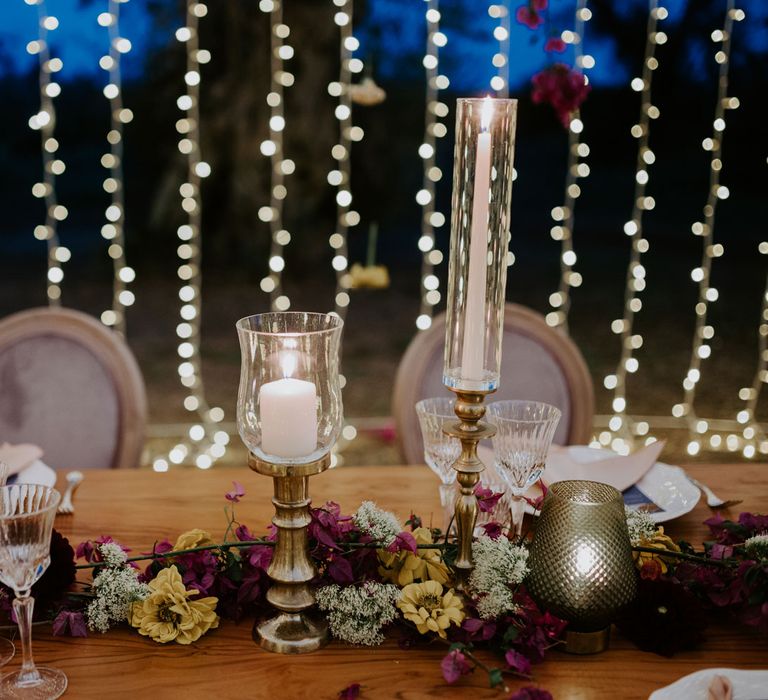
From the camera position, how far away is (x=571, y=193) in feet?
11.2

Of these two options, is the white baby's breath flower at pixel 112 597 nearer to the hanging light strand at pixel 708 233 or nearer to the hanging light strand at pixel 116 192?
the hanging light strand at pixel 116 192

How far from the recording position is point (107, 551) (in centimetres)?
102

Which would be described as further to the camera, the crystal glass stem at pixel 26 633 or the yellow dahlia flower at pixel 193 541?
the yellow dahlia flower at pixel 193 541

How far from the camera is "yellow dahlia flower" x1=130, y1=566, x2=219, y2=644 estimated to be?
98 cm

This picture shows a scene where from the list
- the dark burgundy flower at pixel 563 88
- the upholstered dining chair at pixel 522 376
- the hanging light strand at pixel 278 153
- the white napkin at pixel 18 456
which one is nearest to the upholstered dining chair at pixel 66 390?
→ the white napkin at pixel 18 456

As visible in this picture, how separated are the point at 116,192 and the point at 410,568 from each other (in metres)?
4.18

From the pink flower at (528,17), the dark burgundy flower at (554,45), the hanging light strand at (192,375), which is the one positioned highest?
the pink flower at (528,17)

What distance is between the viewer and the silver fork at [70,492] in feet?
4.36

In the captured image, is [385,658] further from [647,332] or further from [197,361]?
[647,332]

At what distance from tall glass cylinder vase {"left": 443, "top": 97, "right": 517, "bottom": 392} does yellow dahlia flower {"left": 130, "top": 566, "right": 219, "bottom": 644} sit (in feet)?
1.21

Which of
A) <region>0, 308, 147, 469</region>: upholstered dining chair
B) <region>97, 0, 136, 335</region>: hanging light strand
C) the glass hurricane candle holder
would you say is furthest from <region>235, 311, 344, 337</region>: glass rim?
<region>97, 0, 136, 335</region>: hanging light strand

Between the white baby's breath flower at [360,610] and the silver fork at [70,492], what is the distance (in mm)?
526

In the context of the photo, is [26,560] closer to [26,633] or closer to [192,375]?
[26,633]

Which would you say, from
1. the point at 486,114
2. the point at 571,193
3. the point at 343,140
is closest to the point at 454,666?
the point at 486,114
